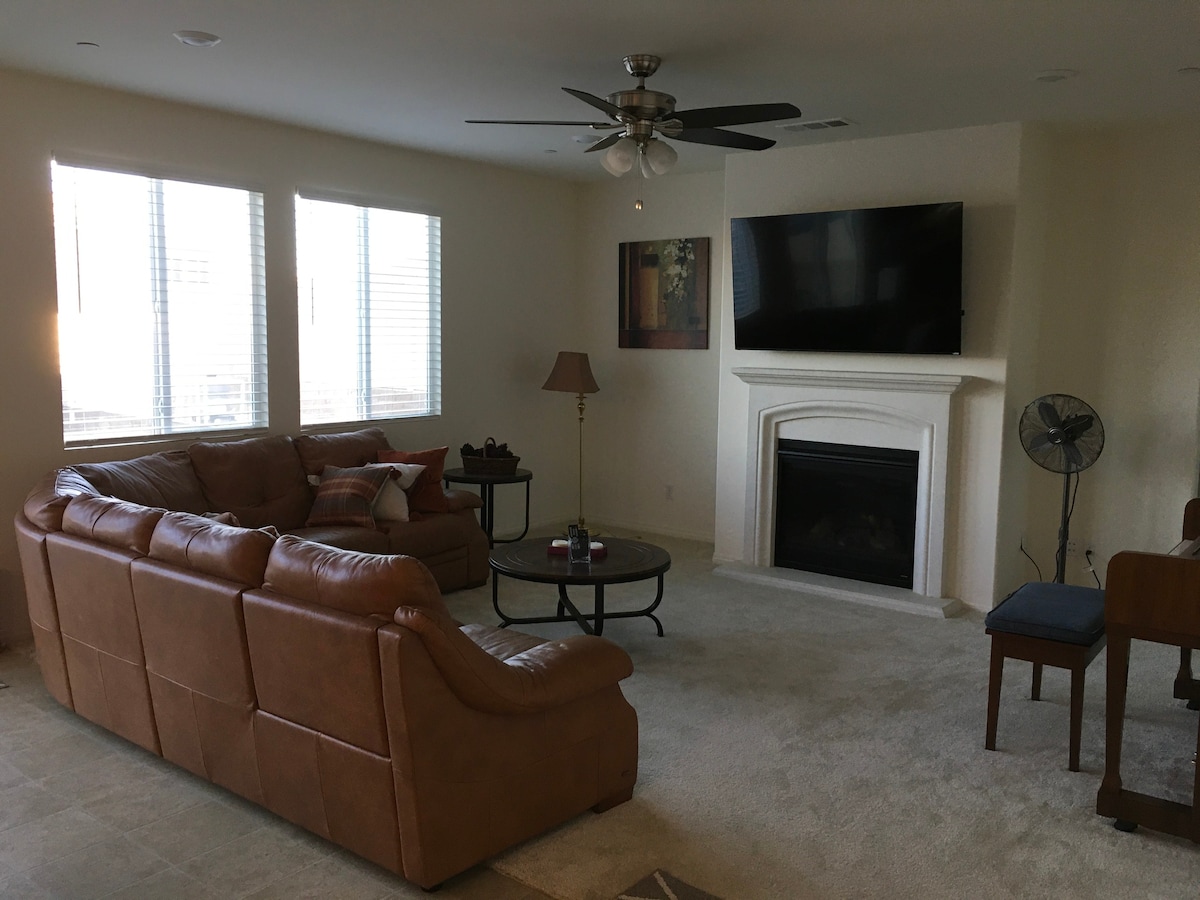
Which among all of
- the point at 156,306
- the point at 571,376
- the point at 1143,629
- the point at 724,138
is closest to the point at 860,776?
the point at 1143,629

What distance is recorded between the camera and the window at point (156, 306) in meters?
4.79

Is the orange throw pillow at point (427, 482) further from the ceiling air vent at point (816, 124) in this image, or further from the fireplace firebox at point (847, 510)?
the ceiling air vent at point (816, 124)

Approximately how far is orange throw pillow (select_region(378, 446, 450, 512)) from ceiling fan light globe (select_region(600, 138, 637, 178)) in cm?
230

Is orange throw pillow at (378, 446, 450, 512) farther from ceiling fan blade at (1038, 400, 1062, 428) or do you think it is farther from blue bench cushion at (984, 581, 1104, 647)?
ceiling fan blade at (1038, 400, 1062, 428)

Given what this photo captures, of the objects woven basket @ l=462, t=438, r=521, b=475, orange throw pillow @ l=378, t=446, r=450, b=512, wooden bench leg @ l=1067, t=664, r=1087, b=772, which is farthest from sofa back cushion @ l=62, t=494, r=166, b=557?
wooden bench leg @ l=1067, t=664, r=1087, b=772

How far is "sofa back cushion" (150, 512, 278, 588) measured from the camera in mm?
2818

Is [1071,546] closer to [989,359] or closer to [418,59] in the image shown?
[989,359]

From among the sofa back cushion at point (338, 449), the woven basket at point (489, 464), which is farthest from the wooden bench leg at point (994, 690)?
the sofa back cushion at point (338, 449)

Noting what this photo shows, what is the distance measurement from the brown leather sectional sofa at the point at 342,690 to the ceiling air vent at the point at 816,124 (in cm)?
332

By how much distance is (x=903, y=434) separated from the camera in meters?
5.65

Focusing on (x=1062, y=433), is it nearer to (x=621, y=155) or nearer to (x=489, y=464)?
(x=621, y=155)

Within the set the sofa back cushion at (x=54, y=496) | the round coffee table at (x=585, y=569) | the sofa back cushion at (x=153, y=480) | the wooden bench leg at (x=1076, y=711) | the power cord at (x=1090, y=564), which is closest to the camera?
the wooden bench leg at (x=1076, y=711)

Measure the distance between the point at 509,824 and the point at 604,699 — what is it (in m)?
0.47

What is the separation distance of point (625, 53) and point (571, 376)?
9.98ft
